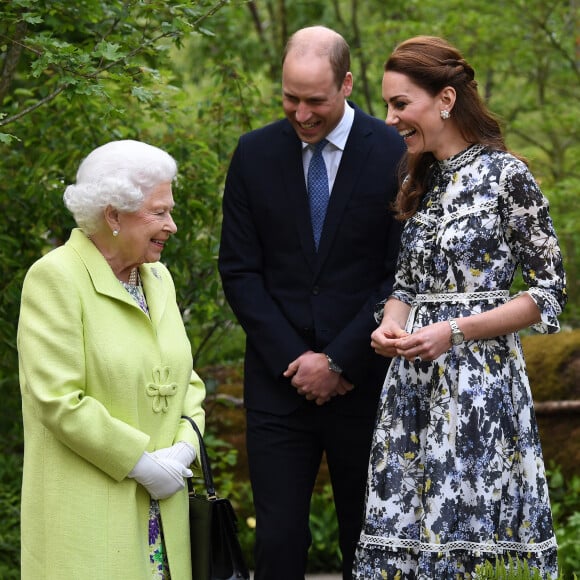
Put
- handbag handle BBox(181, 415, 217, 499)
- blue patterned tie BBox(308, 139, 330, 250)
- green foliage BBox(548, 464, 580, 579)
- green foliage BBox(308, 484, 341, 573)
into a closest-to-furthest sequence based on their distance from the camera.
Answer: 1. handbag handle BBox(181, 415, 217, 499)
2. blue patterned tie BBox(308, 139, 330, 250)
3. green foliage BBox(548, 464, 580, 579)
4. green foliage BBox(308, 484, 341, 573)

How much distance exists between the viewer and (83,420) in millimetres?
3242

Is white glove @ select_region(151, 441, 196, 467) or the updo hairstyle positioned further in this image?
the updo hairstyle

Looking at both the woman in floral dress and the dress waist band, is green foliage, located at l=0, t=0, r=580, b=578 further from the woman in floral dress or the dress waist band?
the dress waist band

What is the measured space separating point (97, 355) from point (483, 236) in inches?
50.8

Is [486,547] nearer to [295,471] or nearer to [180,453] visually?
[295,471]

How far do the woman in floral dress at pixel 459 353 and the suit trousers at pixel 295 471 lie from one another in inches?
16.6

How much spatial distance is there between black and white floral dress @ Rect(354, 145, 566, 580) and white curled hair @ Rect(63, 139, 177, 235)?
0.96 meters

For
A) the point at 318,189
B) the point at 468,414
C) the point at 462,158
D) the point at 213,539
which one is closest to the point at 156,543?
the point at 213,539

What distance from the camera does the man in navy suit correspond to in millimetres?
4117

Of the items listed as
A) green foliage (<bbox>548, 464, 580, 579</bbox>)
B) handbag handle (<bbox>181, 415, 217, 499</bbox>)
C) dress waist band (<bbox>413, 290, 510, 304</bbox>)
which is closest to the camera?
handbag handle (<bbox>181, 415, 217, 499</bbox>)

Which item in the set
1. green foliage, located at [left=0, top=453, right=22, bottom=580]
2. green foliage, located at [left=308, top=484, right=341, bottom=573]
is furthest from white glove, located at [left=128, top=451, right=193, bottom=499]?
green foliage, located at [left=308, top=484, right=341, bottom=573]

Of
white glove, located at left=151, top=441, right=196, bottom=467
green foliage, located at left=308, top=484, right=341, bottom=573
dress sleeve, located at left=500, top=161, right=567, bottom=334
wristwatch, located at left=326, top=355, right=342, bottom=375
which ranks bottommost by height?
green foliage, located at left=308, top=484, right=341, bottom=573

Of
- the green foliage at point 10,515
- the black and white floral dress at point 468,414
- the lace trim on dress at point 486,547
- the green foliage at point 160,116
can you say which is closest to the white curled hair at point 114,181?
the green foliage at point 160,116

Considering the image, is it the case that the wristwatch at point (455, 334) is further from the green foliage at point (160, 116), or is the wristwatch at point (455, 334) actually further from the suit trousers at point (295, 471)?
the green foliage at point (160, 116)
